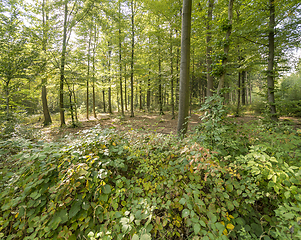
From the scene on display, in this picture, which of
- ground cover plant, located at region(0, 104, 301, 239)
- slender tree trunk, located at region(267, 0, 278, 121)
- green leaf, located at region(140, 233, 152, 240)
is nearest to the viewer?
green leaf, located at region(140, 233, 152, 240)

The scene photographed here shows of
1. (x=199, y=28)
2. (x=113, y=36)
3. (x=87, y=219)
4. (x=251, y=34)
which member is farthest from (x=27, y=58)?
(x=251, y=34)

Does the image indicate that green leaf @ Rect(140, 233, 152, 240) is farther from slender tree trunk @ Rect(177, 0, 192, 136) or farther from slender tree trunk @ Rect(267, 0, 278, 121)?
slender tree trunk @ Rect(267, 0, 278, 121)

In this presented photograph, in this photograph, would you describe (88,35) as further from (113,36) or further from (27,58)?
(27,58)

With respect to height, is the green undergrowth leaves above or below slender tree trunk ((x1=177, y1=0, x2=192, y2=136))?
below

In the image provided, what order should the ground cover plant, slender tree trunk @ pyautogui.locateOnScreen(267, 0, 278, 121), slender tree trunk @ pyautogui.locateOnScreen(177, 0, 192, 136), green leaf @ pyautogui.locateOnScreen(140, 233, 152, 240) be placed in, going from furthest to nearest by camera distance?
slender tree trunk @ pyautogui.locateOnScreen(267, 0, 278, 121)
slender tree trunk @ pyautogui.locateOnScreen(177, 0, 192, 136)
the ground cover plant
green leaf @ pyautogui.locateOnScreen(140, 233, 152, 240)

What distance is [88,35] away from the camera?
14.1 metres

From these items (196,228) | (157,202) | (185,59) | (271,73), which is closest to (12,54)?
(185,59)

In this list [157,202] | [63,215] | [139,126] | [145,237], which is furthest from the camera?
[139,126]

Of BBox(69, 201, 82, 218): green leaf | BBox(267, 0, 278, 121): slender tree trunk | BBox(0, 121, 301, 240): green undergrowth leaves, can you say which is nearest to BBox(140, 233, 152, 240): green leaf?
BBox(0, 121, 301, 240): green undergrowth leaves

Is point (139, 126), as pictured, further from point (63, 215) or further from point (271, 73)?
point (271, 73)

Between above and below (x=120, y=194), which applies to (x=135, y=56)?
above

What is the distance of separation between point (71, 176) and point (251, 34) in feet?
30.9

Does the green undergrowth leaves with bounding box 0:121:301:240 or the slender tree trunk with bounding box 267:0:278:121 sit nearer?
the green undergrowth leaves with bounding box 0:121:301:240

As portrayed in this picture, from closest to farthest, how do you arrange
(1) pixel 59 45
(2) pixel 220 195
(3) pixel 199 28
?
(2) pixel 220 195
(3) pixel 199 28
(1) pixel 59 45
